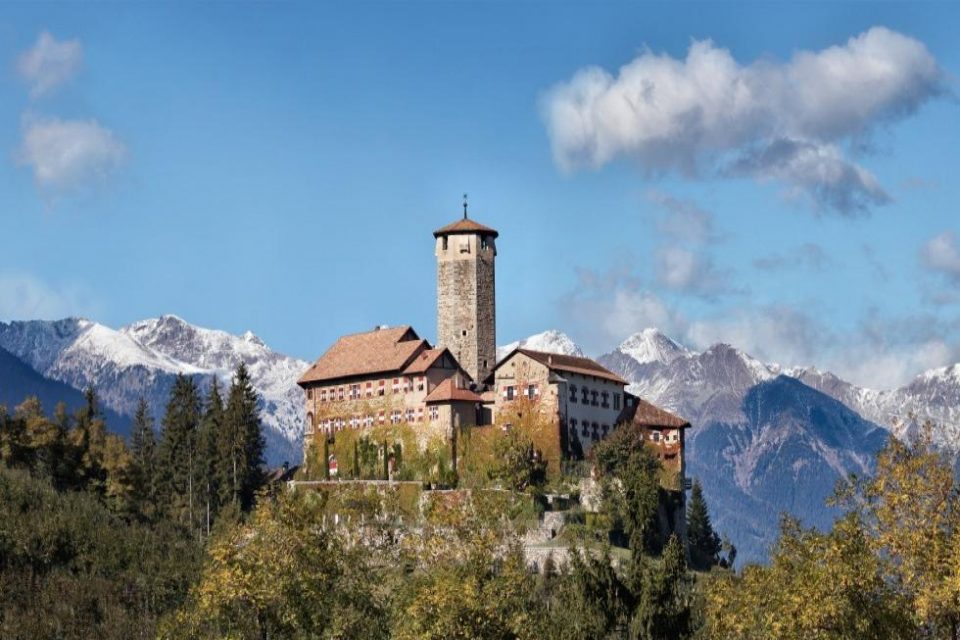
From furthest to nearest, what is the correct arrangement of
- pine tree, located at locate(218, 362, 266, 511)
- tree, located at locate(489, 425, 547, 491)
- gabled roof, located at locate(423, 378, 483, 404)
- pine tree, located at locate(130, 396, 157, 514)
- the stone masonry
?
pine tree, located at locate(218, 362, 266, 511), pine tree, located at locate(130, 396, 157, 514), the stone masonry, gabled roof, located at locate(423, 378, 483, 404), tree, located at locate(489, 425, 547, 491)

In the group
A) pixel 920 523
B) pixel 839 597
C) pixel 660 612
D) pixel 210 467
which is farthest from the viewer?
pixel 210 467

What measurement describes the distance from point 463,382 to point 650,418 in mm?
12212

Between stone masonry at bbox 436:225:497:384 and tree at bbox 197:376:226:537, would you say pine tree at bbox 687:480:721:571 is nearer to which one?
stone masonry at bbox 436:225:497:384

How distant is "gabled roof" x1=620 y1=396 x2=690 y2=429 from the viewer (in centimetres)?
10894

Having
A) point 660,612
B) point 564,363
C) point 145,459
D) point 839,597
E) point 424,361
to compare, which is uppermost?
point 424,361

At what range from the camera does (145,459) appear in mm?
120875

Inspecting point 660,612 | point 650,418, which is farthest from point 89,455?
point 660,612

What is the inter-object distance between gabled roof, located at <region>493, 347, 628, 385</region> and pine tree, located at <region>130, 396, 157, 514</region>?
24.4 metres

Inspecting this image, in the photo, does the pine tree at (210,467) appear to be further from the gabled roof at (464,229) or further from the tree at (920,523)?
the tree at (920,523)

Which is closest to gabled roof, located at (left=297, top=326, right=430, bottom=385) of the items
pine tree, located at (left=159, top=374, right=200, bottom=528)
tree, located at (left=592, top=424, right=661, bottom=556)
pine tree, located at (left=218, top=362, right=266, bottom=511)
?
pine tree, located at (left=218, top=362, right=266, bottom=511)

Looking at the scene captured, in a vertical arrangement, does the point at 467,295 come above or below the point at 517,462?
above

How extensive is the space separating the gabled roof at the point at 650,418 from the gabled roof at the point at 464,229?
48.9ft

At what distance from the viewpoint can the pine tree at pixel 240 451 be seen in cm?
11312

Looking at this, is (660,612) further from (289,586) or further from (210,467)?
(210,467)
